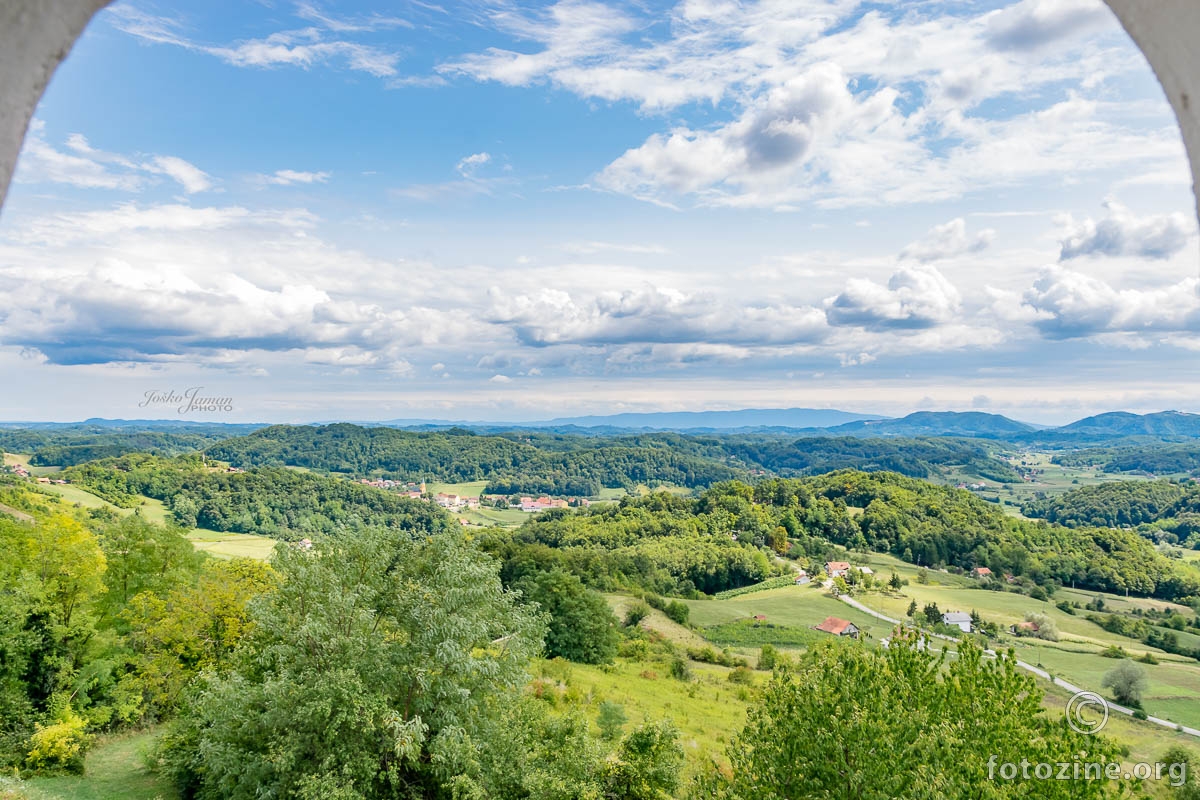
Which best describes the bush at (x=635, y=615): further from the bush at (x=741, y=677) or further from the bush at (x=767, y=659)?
the bush at (x=741, y=677)

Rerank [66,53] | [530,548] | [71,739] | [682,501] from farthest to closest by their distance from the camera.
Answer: [682,501] → [530,548] → [71,739] → [66,53]

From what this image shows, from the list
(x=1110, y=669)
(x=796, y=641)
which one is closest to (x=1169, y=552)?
(x=1110, y=669)

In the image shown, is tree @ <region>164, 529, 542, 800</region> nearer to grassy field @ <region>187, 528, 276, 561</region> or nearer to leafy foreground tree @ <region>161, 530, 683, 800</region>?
leafy foreground tree @ <region>161, 530, 683, 800</region>

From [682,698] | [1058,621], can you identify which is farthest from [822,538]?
[682,698]

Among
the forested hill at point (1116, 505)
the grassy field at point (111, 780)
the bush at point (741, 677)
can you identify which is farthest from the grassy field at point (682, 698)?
the forested hill at point (1116, 505)

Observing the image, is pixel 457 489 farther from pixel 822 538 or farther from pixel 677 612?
pixel 677 612

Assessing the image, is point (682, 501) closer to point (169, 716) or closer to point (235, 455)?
point (169, 716)
